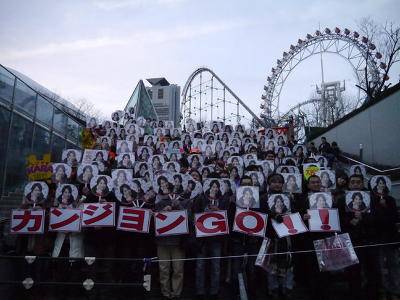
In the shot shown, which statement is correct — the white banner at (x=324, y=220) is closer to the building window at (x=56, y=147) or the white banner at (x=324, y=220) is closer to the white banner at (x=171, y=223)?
the white banner at (x=171, y=223)

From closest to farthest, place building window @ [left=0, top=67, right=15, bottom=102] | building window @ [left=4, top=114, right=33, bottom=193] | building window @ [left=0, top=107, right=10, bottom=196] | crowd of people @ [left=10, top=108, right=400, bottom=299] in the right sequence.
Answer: crowd of people @ [left=10, top=108, right=400, bottom=299] < building window @ [left=0, top=107, right=10, bottom=196] < building window @ [left=4, top=114, right=33, bottom=193] < building window @ [left=0, top=67, right=15, bottom=102]

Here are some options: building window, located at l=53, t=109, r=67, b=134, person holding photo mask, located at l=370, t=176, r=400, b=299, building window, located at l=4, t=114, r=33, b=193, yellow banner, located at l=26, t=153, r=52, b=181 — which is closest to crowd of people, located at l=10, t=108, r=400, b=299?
person holding photo mask, located at l=370, t=176, r=400, b=299

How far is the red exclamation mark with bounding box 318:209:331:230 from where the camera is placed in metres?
6.57

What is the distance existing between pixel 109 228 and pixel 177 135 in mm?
10735

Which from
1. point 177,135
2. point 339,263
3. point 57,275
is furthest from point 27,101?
point 339,263

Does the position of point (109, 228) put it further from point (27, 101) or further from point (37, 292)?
point (27, 101)

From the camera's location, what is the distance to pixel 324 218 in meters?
6.64

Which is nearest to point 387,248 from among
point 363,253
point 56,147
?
point 363,253

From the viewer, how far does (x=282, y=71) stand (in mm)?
37812

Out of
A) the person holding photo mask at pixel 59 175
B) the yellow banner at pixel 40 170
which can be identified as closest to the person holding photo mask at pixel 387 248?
the person holding photo mask at pixel 59 175

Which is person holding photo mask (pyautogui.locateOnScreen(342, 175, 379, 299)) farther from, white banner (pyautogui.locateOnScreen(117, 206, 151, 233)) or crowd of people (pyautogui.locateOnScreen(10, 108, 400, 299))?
white banner (pyautogui.locateOnScreen(117, 206, 151, 233))

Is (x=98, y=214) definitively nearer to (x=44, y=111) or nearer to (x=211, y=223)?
(x=211, y=223)

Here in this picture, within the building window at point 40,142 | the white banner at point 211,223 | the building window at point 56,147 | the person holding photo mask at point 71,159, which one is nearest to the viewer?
the white banner at point 211,223

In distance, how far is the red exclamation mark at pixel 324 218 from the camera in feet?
21.5
